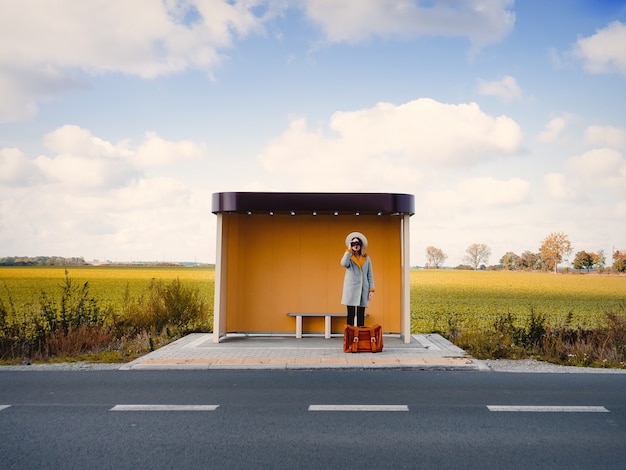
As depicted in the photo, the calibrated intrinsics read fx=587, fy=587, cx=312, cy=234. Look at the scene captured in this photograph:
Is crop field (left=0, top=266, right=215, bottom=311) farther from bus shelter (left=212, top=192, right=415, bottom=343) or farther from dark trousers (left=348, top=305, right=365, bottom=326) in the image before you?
dark trousers (left=348, top=305, right=365, bottom=326)

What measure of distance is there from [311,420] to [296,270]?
6955mm

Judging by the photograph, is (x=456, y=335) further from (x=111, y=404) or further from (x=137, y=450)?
(x=137, y=450)

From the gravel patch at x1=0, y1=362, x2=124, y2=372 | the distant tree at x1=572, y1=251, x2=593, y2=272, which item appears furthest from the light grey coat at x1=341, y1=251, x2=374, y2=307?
the distant tree at x1=572, y1=251, x2=593, y2=272

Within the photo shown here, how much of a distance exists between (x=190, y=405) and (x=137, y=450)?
1.65 metres

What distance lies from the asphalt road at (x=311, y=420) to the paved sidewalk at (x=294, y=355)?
1.48 ft

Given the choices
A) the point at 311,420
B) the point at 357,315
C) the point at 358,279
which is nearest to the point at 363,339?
the point at 357,315

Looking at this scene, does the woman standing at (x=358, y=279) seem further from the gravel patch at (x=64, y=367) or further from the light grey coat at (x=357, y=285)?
the gravel patch at (x=64, y=367)

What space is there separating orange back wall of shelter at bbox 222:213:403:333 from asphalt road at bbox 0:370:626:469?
3979mm

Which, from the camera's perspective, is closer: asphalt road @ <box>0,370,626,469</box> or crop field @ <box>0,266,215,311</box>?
asphalt road @ <box>0,370,626,469</box>

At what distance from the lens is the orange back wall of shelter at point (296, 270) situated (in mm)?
13094

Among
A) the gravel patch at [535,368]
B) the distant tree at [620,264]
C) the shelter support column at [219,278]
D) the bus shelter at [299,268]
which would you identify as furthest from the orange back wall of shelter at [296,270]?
the distant tree at [620,264]

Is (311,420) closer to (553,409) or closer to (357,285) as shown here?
(553,409)

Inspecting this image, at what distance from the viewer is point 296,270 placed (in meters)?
13.2

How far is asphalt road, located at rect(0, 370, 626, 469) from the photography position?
515 cm
